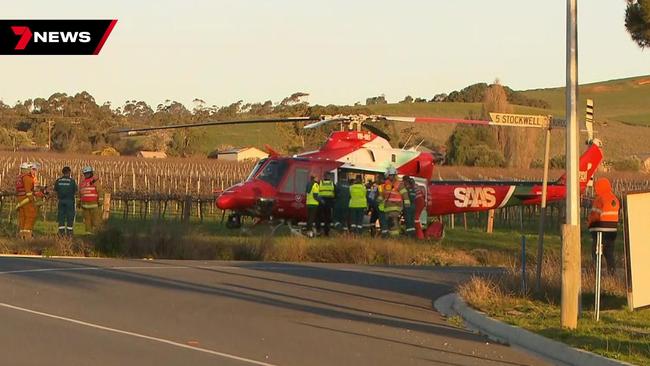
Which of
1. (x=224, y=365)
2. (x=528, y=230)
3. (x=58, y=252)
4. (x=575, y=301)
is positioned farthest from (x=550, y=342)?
(x=528, y=230)

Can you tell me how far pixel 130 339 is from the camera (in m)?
12.4

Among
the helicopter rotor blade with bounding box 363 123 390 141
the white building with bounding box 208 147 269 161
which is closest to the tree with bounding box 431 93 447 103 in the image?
the white building with bounding box 208 147 269 161

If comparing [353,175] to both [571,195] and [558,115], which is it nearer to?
[571,195]

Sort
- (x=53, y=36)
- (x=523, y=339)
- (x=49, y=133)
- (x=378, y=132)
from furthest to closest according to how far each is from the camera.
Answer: (x=49, y=133)
(x=378, y=132)
(x=53, y=36)
(x=523, y=339)

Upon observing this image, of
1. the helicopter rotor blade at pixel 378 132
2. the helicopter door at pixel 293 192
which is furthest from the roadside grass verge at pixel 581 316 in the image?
the helicopter rotor blade at pixel 378 132

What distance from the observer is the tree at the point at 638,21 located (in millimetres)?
24609

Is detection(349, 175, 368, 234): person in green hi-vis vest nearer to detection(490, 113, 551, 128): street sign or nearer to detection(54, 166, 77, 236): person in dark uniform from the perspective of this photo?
detection(54, 166, 77, 236): person in dark uniform

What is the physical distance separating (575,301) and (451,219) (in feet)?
94.3

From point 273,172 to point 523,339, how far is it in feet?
62.3

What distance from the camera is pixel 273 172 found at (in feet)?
104

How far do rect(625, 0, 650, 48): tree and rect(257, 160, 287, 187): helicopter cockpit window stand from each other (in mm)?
10180

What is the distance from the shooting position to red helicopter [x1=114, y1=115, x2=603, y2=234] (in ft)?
103

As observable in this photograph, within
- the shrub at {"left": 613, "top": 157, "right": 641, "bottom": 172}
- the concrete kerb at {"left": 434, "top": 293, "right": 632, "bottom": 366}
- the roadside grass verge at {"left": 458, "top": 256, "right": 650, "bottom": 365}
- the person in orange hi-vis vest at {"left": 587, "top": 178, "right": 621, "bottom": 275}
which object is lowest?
the concrete kerb at {"left": 434, "top": 293, "right": 632, "bottom": 366}

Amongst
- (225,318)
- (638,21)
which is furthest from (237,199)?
(225,318)
